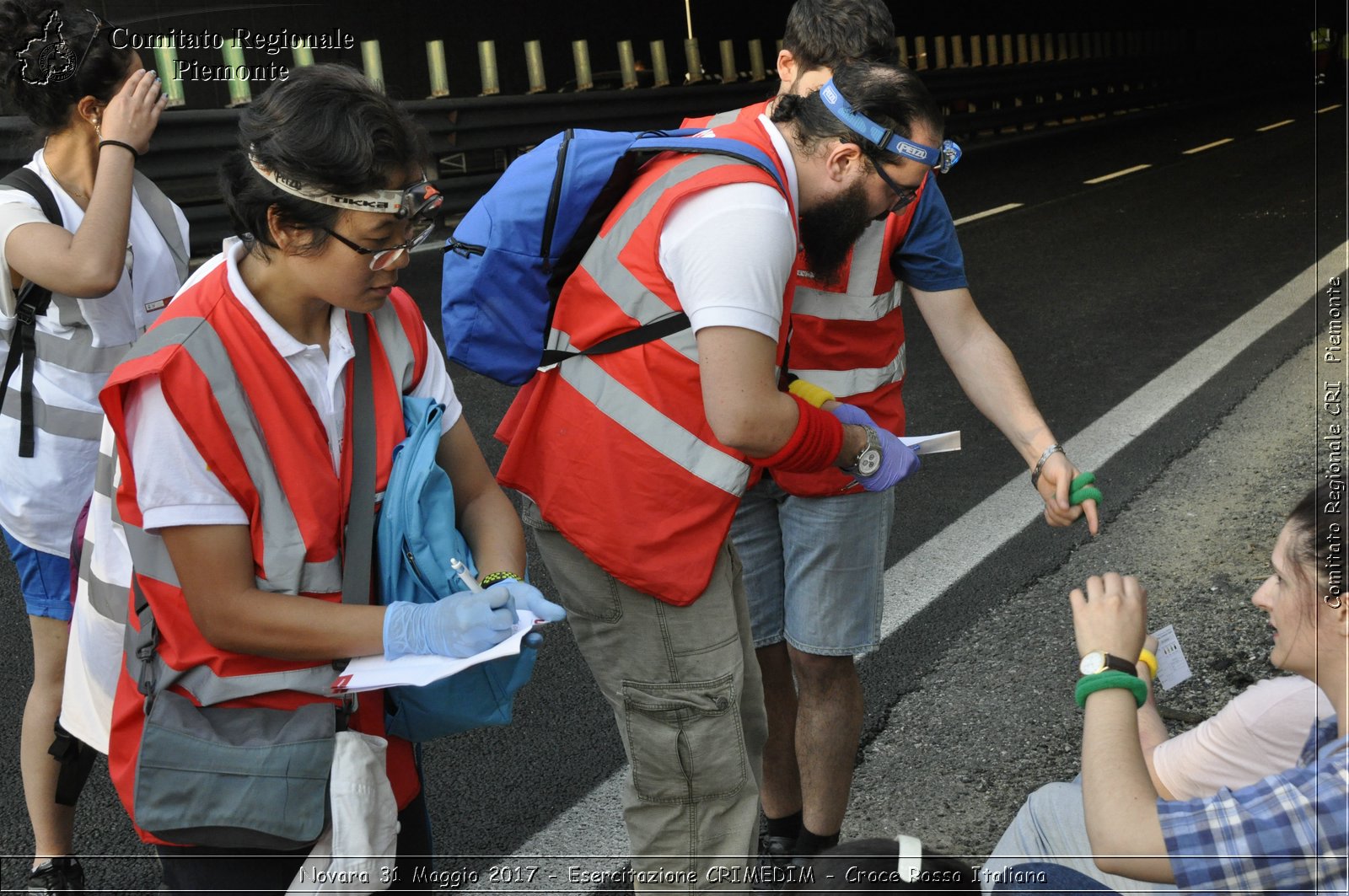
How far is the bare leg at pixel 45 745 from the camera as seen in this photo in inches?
115

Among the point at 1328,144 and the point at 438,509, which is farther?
the point at 1328,144

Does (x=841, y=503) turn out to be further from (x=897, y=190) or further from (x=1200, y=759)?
(x=1200, y=759)

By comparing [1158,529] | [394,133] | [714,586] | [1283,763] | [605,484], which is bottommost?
[1158,529]

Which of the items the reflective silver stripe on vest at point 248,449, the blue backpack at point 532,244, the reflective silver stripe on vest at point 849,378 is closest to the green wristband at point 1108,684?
the blue backpack at point 532,244

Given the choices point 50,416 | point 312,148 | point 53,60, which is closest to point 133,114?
point 53,60

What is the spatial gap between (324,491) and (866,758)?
2061mm

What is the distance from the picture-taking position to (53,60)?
284 cm

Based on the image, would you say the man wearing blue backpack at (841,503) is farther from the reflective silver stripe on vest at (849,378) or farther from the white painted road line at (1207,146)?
the white painted road line at (1207,146)

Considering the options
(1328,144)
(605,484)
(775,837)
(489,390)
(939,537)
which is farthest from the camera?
(1328,144)

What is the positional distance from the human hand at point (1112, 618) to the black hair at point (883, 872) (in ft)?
2.38

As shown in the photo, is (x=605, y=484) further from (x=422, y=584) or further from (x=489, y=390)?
(x=489, y=390)

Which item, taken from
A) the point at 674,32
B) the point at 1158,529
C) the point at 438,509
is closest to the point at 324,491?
the point at 438,509

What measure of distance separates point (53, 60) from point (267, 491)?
1.53 metres

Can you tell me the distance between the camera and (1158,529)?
498 centimetres
